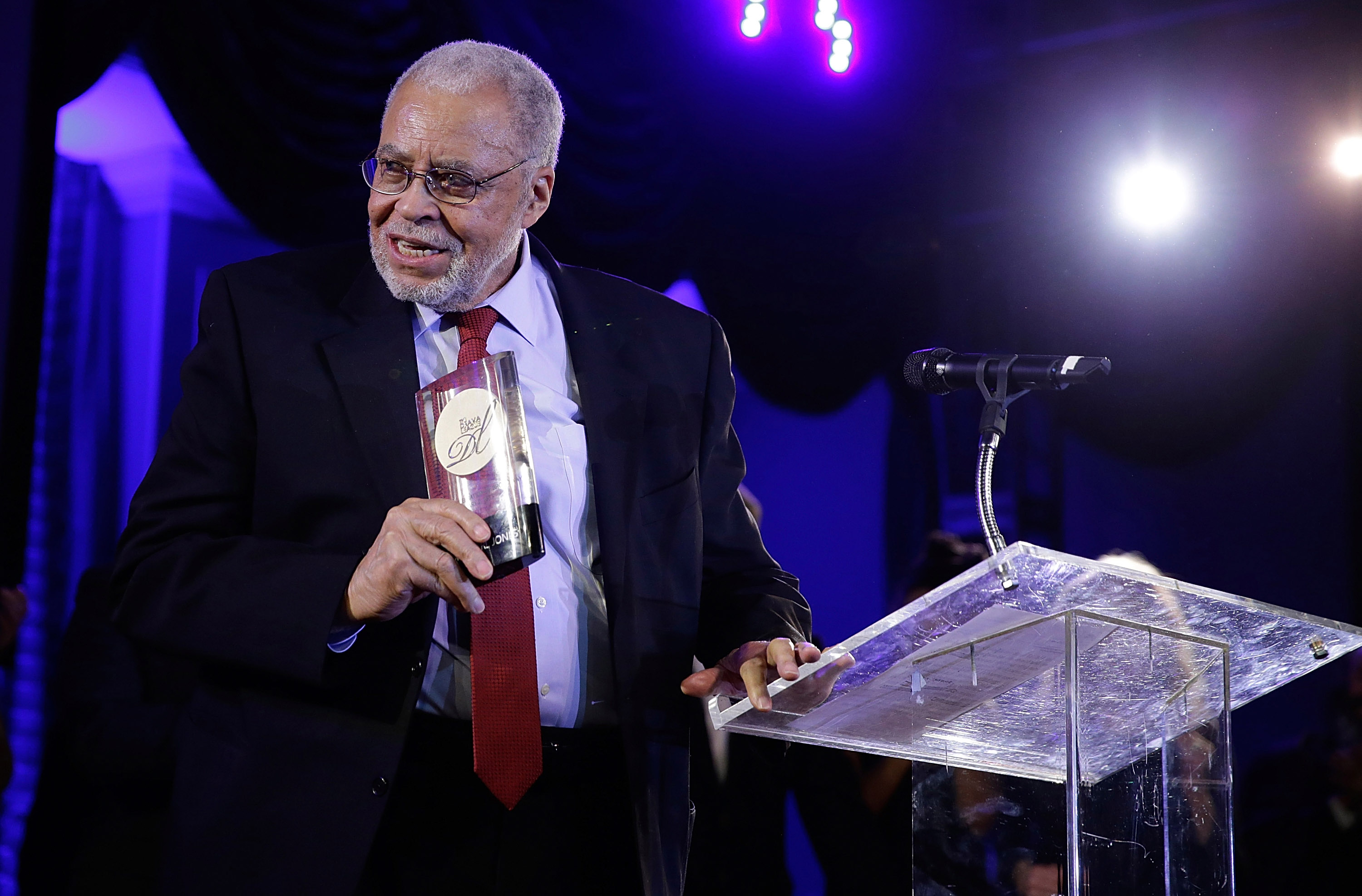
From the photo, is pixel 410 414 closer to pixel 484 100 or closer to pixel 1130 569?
pixel 484 100

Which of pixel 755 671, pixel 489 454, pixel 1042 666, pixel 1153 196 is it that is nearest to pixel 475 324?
pixel 489 454

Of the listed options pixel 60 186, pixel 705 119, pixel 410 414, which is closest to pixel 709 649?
pixel 410 414

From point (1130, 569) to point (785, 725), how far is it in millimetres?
523

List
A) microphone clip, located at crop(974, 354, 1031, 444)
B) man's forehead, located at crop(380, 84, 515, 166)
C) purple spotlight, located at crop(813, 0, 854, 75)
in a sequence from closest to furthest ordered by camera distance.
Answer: microphone clip, located at crop(974, 354, 1031, 444) → man's forehead, located at crop(380, 84, 515, 166) → purple spotlight, located at crop(813, 0, 854, 75)

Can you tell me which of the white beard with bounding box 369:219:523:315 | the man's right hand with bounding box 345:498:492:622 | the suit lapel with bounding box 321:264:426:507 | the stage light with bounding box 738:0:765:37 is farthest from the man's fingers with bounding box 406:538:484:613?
the stage light with bounding box 738:0:765:37

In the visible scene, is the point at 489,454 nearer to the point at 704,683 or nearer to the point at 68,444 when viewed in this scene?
the point at 704,683

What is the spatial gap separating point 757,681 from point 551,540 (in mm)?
451

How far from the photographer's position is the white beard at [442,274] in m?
1.76

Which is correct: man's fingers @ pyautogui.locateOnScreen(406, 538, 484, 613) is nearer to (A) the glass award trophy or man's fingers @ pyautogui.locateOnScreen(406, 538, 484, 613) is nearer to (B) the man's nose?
(A) the glass award trophy

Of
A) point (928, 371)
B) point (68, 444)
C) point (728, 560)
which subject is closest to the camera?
point (928, 371)

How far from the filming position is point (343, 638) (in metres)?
1.46

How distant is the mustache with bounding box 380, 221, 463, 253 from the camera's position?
1772 millimetres

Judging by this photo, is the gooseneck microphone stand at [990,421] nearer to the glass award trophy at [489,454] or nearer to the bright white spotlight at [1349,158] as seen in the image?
the glass award trophy at [489,454]

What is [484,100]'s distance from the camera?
187 centimetres
